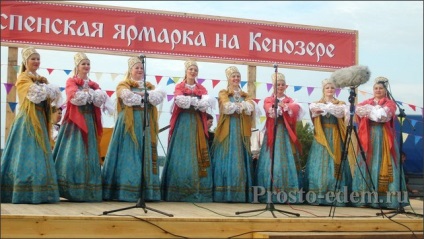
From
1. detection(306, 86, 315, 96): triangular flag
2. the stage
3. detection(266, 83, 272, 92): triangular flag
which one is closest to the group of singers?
the stage

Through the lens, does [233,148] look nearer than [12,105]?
Yes

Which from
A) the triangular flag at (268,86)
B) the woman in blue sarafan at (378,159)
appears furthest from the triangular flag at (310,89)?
the woman in blue sarafan at (378,159)

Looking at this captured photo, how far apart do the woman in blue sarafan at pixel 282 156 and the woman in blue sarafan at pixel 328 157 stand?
0.16 meters

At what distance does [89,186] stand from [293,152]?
2.23 m

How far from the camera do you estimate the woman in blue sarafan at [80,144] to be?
5891 mm

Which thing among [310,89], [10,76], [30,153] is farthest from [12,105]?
[310,89]

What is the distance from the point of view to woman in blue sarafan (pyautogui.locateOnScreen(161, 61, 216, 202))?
6477 mm

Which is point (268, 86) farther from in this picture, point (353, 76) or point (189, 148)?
point (353, 76)

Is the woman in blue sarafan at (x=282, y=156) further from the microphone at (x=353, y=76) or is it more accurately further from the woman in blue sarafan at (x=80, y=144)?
the woman in blue sarafan at (x=80, y=144)

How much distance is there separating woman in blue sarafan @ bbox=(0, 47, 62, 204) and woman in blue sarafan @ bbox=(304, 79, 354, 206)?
108 inches

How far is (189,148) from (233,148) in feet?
1.64

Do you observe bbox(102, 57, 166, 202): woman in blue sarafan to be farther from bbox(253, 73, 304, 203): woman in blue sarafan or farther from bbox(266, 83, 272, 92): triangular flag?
bbox(266, 83, 272, 92): triangular flag

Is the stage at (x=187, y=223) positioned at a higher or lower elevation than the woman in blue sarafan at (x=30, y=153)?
lower

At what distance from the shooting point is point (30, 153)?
18.2 feet
